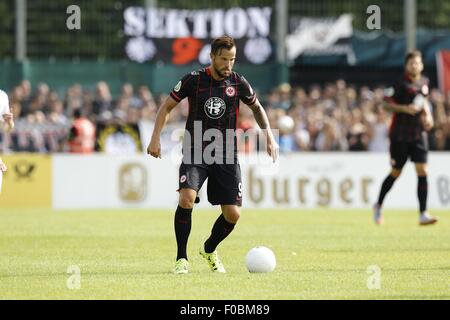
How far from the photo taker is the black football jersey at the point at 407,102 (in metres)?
18.2

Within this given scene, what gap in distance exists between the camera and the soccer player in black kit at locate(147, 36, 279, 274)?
11695mm

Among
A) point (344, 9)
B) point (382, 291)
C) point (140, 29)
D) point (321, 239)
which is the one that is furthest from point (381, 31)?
point (382, 291)

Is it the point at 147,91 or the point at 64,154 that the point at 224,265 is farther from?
the point at 147,91

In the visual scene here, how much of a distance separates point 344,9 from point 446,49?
3.34 metres

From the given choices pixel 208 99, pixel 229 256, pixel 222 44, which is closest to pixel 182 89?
pixel 208 99

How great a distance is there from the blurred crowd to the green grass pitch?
3448 mm

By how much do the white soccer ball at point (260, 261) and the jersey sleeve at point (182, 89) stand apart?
169 cm

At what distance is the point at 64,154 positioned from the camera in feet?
78.0

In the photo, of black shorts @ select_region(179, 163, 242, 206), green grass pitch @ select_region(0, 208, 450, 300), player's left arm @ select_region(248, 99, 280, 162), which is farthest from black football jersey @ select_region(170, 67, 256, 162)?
green grass pitch @ select_region(0, 208, 450, 300)

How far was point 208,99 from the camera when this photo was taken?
11742 millimetres

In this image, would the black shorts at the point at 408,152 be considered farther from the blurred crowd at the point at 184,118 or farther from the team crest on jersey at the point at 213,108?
the team crest on jersey at the point at 213,108

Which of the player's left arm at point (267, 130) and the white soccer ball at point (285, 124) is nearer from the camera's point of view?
the player's left arm at point (267, 130)

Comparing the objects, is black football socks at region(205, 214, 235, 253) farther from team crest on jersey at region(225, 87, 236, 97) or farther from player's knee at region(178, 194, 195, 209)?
team crest on jersey at region(225, 87, 236, 97)

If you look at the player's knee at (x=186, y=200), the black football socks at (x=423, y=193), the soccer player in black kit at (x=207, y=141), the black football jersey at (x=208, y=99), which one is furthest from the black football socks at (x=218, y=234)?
the black football socks at (x=423, y=193)
